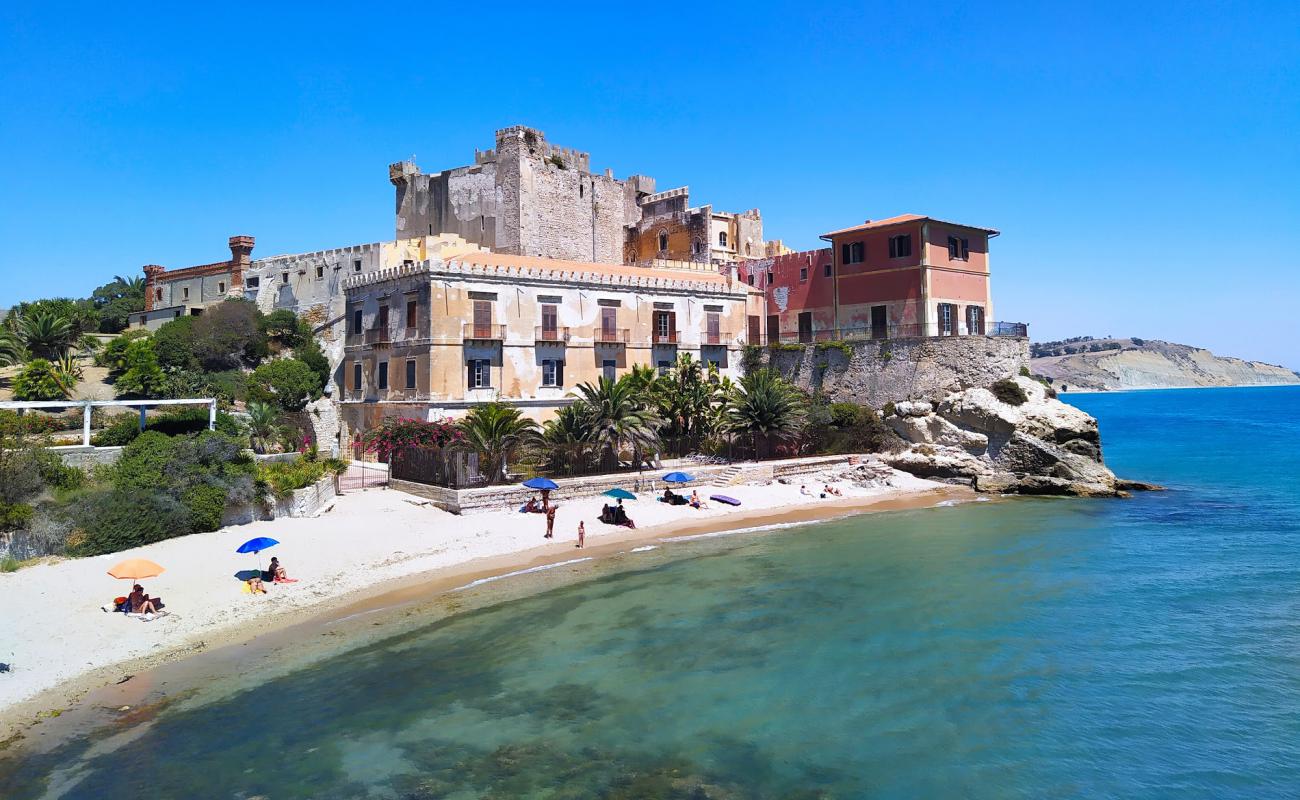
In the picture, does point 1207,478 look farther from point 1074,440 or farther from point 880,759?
point 880,759

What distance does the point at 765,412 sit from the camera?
116 feet

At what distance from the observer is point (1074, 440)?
36719mm

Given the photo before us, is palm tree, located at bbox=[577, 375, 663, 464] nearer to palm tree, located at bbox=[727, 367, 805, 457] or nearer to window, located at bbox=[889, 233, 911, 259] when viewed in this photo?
palm tree, located at bbox=[727, 367, 805, 457]

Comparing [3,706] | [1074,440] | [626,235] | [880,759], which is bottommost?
[880,759]

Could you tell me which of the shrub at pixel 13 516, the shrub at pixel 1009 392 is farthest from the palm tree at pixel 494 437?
the shrub at pixel 1009 392

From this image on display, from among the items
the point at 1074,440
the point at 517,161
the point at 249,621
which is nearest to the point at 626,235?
the point at 517,161

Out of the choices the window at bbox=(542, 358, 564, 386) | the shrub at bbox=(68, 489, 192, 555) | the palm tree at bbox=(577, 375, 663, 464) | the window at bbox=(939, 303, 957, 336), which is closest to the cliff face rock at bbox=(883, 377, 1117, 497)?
the window at bbox=(939, 303, 957, 336)

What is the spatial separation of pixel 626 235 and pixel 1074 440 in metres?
30.9

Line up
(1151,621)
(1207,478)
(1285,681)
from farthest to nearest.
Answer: (1207,478), (1151,621), (1285,681)

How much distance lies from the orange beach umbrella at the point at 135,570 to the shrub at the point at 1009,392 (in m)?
33.5

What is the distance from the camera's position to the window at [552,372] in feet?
119

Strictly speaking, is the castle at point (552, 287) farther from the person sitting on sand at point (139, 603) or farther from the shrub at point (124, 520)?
the person sitting on sand at point (139, 603)

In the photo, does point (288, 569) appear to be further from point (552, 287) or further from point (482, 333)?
point (552, 287)

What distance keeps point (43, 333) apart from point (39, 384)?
8.77 metres
